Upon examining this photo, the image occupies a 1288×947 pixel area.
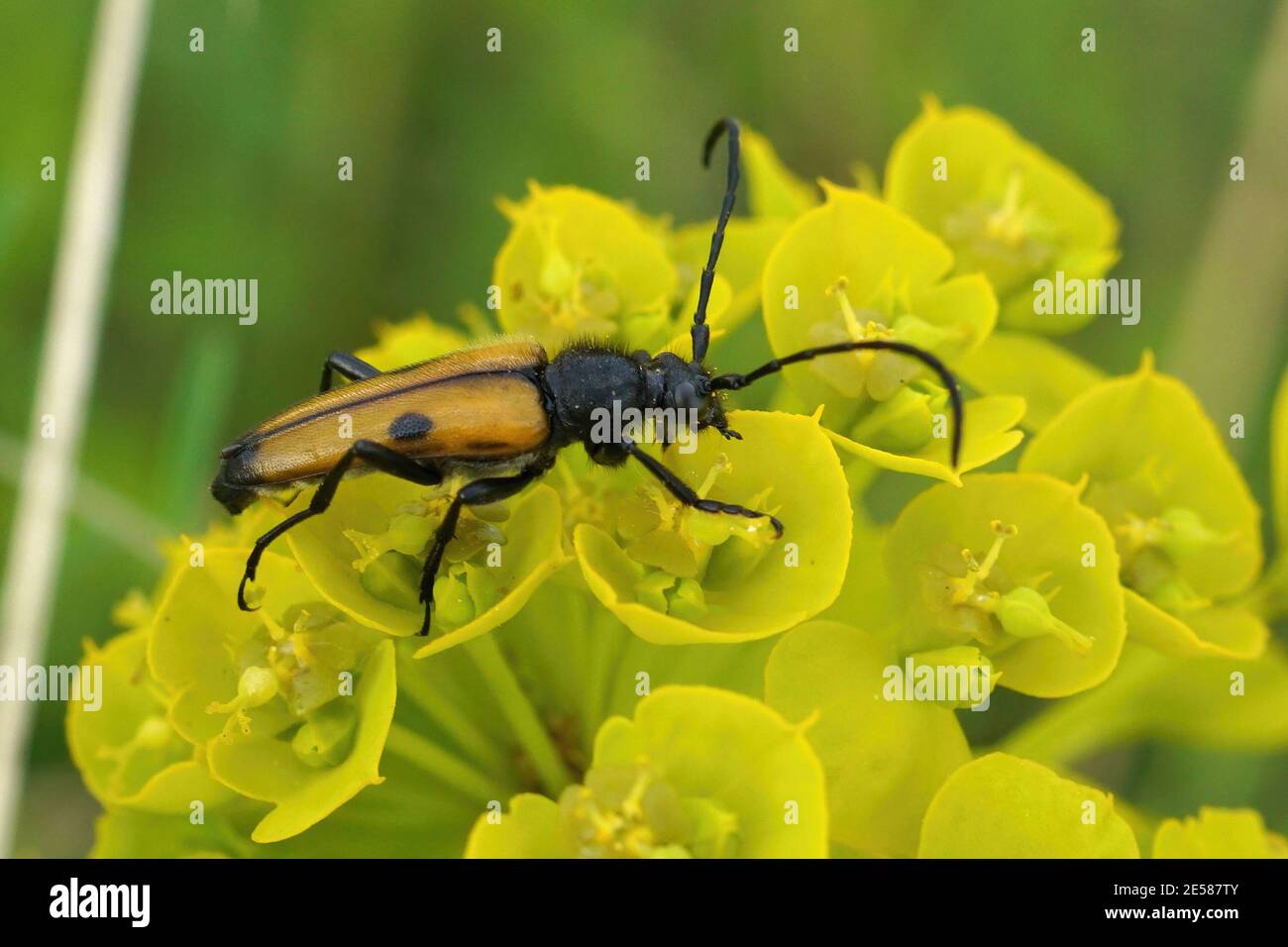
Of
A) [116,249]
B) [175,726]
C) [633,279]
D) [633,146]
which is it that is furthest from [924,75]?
[175,726]

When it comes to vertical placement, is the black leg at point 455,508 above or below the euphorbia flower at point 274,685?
above

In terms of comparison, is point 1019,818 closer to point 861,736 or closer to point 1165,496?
point 861,736

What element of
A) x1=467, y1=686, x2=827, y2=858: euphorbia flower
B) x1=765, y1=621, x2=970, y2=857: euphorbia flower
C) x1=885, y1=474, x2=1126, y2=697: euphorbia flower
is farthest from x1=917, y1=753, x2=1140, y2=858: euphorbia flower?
x1=467, y1=686, x2=827, y2=858: euphorbia flower

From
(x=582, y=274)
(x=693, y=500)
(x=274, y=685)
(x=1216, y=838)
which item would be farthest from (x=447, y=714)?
(x=1216, y=838)

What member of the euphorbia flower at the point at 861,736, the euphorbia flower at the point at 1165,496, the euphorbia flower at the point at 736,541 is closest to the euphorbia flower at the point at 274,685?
the euphorbia flower at the point at 736,541

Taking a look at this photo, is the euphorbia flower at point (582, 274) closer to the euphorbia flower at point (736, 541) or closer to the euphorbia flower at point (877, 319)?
the euphorbia flower at point (877, 319)

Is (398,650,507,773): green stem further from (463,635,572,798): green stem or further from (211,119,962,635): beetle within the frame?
(211,119,962,635): beetle

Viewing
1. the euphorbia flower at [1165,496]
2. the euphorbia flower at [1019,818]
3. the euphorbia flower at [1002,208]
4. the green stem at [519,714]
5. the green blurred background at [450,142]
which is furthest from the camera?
the green blurred background at [450,142]
